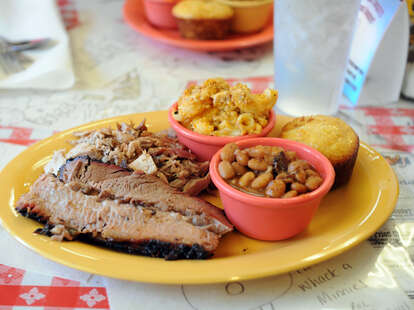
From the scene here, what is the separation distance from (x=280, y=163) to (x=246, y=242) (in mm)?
313

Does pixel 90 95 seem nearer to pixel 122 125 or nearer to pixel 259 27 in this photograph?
pixel 122 125

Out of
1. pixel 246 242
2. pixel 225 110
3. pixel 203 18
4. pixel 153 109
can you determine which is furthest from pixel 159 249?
pixel 203 18

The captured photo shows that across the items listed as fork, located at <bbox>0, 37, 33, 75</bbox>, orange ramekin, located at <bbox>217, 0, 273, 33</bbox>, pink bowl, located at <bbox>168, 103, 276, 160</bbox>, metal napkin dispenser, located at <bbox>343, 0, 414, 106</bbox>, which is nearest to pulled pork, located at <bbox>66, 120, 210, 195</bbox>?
pink bowl, located at <bbox>168, 103, 276, 160</bbox>

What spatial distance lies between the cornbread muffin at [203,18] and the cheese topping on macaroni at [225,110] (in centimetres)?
144

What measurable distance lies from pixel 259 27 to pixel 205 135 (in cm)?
193

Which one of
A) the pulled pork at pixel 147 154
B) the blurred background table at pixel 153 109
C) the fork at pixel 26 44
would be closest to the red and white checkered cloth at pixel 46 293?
the blurred background table at pixel 153 109

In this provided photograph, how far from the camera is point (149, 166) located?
1.69m

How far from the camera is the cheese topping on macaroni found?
178 centimetres

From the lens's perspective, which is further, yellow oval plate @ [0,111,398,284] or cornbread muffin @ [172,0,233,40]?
cornbread muffin @ [172,0,233,40]

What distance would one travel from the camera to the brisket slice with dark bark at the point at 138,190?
1.49m

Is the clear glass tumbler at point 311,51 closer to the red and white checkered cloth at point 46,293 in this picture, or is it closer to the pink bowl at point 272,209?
the pink bowl at point 272,209

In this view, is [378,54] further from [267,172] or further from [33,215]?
[33,215]

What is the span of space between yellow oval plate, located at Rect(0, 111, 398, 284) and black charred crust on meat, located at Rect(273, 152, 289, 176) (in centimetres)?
26

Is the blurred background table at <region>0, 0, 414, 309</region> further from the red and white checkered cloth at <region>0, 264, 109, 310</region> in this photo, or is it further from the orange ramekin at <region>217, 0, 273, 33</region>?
the orange ramekin at <region>217, 0, 273, 33</region>
